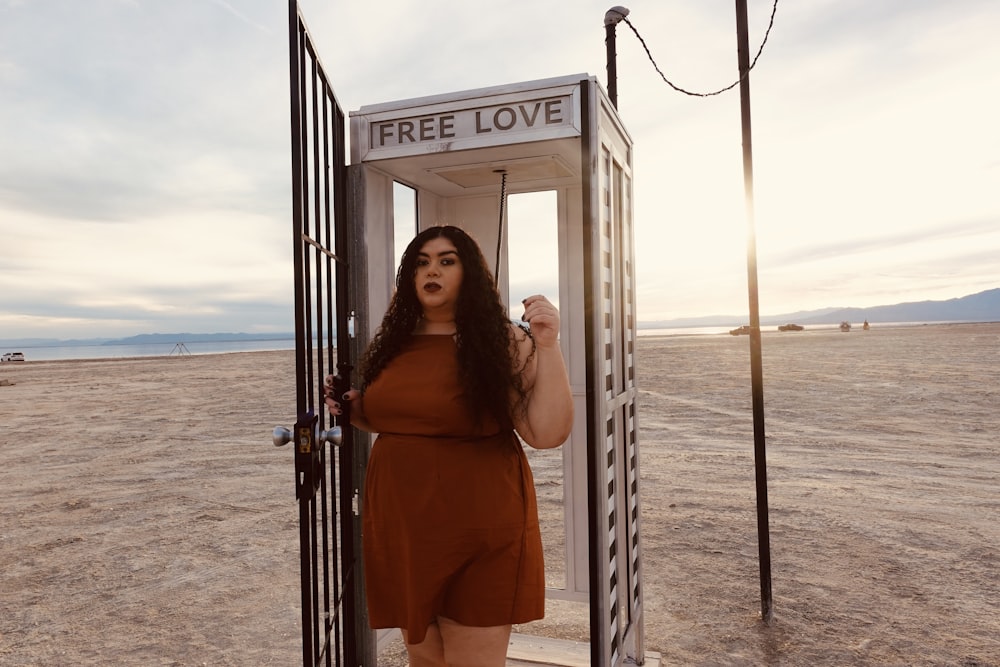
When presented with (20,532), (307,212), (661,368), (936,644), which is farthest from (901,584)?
(661,368)

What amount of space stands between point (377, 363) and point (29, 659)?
3080mm

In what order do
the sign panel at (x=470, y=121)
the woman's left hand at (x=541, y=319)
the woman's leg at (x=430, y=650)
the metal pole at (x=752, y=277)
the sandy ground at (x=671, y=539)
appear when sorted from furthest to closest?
1. the sandy ground at (x=671, y=539)
2. the metal pole at (x=752, y=277)
3. the sign panel at (x=470, y=121)
4. the woman's leg at (x=430, y=650)
5. the woman's left hand at (x=541, y=319)

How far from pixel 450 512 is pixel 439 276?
2.54 feet

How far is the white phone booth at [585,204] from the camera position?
2.38m

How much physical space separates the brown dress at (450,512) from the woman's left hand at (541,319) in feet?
0.97

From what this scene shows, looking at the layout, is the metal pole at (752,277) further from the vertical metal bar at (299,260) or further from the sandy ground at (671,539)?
the vertical metal bar at (299,260)

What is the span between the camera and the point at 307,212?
2148mm

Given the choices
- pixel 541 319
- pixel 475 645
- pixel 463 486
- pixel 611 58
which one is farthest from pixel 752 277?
pixel 475 645

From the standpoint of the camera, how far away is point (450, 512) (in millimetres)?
1960

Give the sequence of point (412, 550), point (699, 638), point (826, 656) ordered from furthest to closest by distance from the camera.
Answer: point (699, 638) → point (826, 656) → point (412, 550)

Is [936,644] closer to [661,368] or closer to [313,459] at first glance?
[313,459]

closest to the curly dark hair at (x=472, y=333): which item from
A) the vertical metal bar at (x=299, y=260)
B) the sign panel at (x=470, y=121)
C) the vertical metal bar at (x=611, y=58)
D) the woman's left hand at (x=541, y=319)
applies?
the woman's left hand at (x=541, y=319)

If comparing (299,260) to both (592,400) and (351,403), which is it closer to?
(351,403)

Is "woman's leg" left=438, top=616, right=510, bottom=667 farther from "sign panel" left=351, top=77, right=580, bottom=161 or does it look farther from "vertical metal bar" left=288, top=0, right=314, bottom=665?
"sign panel" left=351, top=77, right=580, bottom=161
